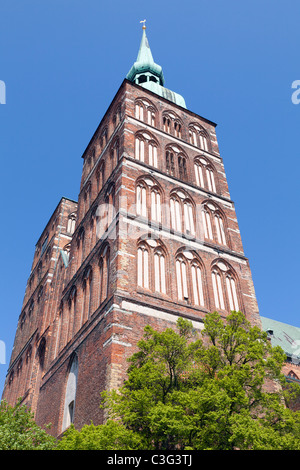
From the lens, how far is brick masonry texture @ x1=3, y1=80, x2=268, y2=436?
17.2 metres

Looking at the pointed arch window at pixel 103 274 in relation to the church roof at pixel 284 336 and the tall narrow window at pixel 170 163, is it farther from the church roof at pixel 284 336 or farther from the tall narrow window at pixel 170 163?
the church roof at pixel 284 336

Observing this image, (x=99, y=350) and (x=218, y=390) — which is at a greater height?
(x=99, y=350)

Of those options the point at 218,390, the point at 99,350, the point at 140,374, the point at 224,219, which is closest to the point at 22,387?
the point at 99,350

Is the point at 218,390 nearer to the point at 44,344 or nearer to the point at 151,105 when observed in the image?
the point at 44,344

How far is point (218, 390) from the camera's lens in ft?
38.8

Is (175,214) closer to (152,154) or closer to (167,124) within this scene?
(152,154)

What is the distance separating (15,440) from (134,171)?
13.2m

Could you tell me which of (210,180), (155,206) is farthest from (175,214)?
(210,180)

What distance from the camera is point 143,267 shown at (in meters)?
19.3

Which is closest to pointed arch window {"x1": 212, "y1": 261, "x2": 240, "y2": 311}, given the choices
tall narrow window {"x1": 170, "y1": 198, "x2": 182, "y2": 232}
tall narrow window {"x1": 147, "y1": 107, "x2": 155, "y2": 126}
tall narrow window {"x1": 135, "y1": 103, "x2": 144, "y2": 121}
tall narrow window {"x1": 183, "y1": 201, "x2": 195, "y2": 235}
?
tall narrow window {"x1": 183, "y1": 201, "x2": 195, "y2": 235}

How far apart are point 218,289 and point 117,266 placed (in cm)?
538

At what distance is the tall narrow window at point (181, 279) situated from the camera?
19.8 meters

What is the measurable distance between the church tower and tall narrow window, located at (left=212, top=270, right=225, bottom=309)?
6 cm

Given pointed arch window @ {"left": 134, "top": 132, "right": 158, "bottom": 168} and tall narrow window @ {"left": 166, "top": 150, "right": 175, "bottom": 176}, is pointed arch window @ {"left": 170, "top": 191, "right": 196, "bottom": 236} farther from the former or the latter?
pointed arch window @ {"left": 134, "top": 132, "right": 158, "bottom": 168}
